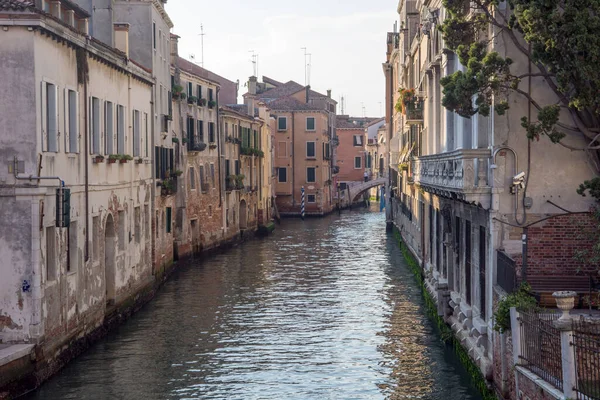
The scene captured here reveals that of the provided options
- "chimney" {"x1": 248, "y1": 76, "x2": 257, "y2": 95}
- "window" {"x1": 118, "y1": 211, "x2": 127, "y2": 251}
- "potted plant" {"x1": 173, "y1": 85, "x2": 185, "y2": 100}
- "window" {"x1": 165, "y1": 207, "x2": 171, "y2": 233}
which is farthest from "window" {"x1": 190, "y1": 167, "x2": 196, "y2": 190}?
"chimney" {"x1": 248, "y1": 76, "x2": 257, "y2": 95}

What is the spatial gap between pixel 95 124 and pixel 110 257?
301 cm

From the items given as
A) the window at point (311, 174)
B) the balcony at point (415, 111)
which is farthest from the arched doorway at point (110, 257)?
the window at point (311, 174)

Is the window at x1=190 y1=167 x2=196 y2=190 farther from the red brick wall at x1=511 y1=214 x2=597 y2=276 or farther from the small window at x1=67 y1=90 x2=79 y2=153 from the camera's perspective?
the red brick wall at x1=511 y1=214 x2=597 y2=276

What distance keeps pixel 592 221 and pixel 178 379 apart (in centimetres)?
712

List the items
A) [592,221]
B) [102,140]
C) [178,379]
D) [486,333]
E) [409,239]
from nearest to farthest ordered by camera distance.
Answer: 1. [592,221]
2. [486,333]
3. [178,379]
4. [102,140]
5. [409,239]

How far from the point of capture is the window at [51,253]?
14703 millimetres

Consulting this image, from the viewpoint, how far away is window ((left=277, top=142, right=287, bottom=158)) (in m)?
63.0

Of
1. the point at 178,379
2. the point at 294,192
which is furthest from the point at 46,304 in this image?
the point at 294,192

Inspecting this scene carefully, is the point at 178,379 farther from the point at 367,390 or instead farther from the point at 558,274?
the point at 558,274

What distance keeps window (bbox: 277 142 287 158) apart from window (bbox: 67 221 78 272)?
4669 cm

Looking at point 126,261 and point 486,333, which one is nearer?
point 486,333

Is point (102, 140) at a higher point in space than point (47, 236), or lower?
higher

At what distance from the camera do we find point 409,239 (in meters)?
34.8

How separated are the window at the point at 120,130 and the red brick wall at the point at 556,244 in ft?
34.3
